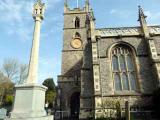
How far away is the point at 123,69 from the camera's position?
17.1m

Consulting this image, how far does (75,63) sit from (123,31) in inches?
492

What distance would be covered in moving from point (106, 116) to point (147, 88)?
509cm

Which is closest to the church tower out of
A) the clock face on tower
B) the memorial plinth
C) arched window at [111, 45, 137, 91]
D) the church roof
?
the clock face on tower

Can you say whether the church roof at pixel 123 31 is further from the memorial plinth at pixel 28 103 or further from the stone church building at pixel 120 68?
the memorial plinth at pixel 28 103

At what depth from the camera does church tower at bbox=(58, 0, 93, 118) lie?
17355mm

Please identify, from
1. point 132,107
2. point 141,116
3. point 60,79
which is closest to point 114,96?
point 132,107

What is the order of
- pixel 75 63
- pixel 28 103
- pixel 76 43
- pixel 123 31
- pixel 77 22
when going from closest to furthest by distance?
pixel 28 103
pixel 123 31
pixel 75 63
pixel 76 43
pixel 77 22

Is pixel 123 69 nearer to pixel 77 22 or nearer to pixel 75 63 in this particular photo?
pixel 75 63

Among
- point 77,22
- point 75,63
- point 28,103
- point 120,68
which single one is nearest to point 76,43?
point 75,63

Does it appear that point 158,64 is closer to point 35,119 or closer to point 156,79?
point 156,79

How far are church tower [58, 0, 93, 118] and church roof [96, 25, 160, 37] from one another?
1854 millimetres

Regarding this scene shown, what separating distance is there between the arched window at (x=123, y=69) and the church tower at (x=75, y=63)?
2696 mm

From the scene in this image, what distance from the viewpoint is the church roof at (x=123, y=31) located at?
18312 millimetres

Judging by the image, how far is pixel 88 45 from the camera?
1892cm
